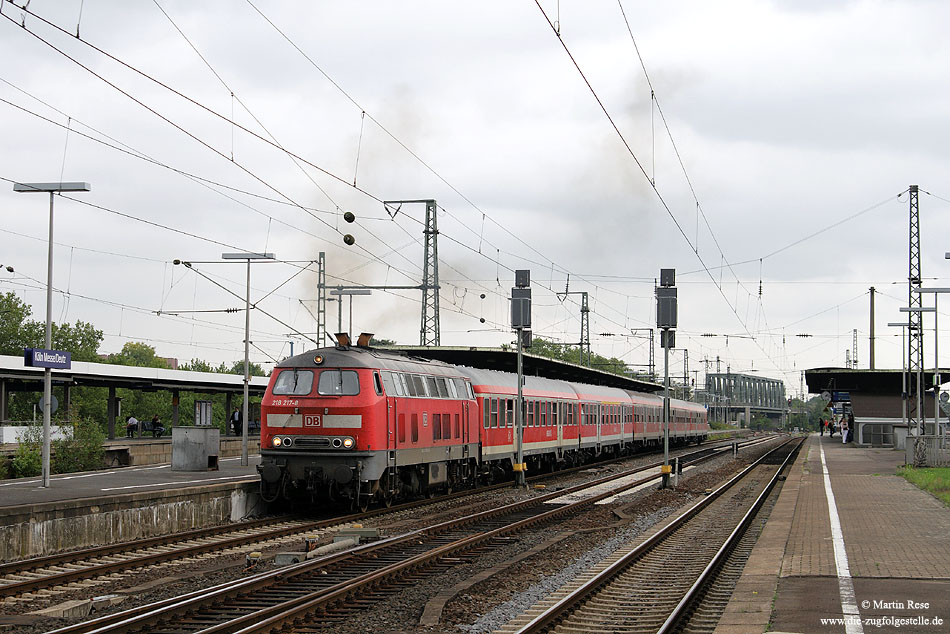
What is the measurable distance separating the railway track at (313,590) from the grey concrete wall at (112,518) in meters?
4.42

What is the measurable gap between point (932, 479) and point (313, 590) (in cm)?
2310

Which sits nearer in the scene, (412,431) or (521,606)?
(521,606)

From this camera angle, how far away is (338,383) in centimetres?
2102

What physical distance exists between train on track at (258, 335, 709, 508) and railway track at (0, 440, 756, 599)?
39.5 inches

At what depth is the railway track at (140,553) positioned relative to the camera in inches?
506

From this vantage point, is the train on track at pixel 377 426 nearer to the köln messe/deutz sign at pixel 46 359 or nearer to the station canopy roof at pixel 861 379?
the köln messe/deutz sign at pixel 46 359

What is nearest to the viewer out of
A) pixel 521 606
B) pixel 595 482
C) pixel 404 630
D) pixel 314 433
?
pixel 404 630

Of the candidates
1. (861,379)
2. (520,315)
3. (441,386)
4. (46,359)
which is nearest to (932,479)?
(520,315)

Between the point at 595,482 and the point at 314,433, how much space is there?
13469 mm

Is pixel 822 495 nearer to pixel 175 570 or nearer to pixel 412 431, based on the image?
pixel 412 431

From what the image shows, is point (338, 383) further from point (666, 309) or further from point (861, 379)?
point (861, 379)

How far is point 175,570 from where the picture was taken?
560 inches

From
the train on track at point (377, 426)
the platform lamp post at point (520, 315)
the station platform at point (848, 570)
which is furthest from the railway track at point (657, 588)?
the platform lamp post at point (520, 315)

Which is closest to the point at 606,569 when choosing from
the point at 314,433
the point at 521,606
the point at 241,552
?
the point at 521,606
